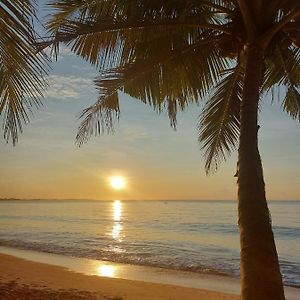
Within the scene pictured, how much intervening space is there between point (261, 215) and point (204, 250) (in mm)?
20478

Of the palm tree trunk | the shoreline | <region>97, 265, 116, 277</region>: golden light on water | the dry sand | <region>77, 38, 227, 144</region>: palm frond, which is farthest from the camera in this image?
<region>97, 265, 116, 277</region>: golden light on water

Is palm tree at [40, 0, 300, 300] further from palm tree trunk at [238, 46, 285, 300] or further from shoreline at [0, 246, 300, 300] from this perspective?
shoreline at [0, 246, 300, 300]

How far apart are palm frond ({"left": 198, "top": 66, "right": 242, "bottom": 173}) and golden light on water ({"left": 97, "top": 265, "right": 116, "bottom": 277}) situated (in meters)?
7.25

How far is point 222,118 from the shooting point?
8023 millimetres

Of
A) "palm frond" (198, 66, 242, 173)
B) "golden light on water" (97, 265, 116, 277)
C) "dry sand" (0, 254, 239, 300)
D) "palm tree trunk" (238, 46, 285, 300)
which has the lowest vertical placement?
"golden light on water" (97, 265, 116, 277)

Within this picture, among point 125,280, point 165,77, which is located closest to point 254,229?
point 165,77

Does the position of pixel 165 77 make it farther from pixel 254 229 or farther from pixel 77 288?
pixel 77 288

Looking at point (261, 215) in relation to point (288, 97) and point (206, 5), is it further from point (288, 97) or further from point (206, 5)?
point (288, 97)

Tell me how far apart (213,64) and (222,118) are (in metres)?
0.98

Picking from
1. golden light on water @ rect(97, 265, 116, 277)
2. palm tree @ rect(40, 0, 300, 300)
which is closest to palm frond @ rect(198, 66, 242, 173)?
palm tree @ rect(40, 0, 300, 300)

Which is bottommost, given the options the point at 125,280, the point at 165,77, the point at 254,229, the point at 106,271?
the point at 106,271

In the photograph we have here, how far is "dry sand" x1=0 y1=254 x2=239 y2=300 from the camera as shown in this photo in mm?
8601

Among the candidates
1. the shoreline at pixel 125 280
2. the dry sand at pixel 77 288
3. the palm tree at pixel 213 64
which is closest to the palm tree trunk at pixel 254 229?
the palm tree at pixel 213 64

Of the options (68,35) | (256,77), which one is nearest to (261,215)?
(256,77)
